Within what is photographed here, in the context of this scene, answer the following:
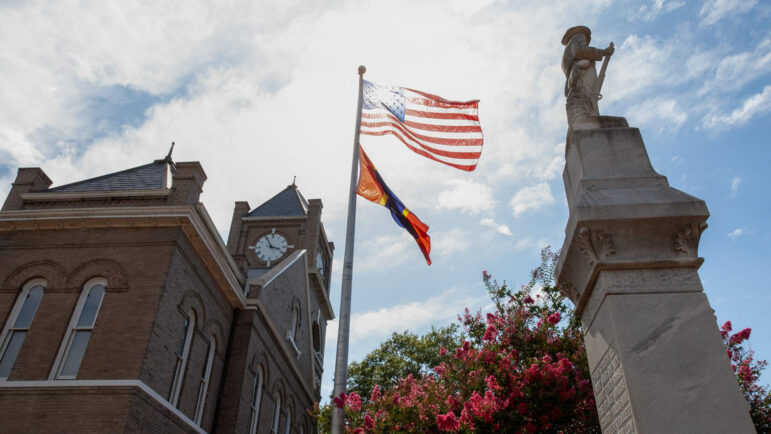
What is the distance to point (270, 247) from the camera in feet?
119

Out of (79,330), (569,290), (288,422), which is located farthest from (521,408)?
(288,422)

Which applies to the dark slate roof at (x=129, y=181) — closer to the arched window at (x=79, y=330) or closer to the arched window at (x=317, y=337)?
the arched window at (x=79, y=330)

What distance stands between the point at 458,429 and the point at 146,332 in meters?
7.86

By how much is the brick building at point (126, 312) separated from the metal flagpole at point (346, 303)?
5358 mm

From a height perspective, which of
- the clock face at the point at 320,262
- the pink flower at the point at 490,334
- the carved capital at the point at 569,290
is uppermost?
the clock face at the point at 320,262

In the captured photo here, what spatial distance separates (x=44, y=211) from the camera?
15.0m

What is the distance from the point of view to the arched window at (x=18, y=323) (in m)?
13.3

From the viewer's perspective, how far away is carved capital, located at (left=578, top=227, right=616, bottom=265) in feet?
17.8

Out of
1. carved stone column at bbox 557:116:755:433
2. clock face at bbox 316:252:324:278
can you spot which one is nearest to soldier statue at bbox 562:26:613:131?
carved stone column at bbox 557:116:755:433

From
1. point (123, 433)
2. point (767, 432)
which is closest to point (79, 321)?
point (123, 433)

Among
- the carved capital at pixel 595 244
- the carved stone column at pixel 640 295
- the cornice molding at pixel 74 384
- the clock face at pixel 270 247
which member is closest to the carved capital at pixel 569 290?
the carved stone column at pixel 640 295

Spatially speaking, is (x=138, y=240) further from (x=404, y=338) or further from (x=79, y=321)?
(x=404, y=338)

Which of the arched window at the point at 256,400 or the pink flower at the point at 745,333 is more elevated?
the arched window at the point at 256,400

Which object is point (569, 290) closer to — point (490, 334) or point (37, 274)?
point (490, 334)
